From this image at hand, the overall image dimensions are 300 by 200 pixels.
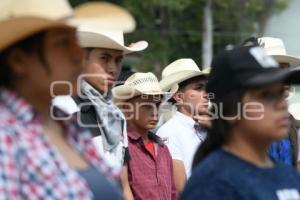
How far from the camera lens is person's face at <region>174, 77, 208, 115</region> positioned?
268 inches

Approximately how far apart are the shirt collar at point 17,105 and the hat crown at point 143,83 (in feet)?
11.1

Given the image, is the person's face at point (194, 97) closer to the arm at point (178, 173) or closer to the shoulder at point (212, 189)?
the arm at point (178, 173)

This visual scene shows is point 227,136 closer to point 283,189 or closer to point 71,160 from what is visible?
point 283,189

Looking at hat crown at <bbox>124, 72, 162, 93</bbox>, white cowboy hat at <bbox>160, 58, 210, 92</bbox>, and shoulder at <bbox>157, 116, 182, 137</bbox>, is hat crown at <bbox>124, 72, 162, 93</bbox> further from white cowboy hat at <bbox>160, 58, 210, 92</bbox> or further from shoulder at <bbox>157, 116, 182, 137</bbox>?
white cowboy hat at <bbox>160, 58, 210, 92</bbox>

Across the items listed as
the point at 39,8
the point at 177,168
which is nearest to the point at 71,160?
the point at 39,8

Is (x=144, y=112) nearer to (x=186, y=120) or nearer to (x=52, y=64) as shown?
(x=186, y=120)

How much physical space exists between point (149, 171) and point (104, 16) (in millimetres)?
2841

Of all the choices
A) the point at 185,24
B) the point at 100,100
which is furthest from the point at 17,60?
the point at 185,24

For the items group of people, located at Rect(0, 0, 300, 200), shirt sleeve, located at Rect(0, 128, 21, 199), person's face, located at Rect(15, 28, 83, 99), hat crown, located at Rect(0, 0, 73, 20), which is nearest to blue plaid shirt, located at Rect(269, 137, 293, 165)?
group of people, located at Rect(0, 0, 300, 200)

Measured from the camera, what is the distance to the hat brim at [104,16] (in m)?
3.10

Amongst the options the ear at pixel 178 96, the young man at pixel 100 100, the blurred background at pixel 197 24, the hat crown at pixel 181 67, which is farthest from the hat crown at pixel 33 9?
the blurred background at pixel 197 24

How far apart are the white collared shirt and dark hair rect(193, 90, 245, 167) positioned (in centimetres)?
280

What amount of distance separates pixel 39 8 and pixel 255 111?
0.90 meters

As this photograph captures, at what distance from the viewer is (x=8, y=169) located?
2703mm
